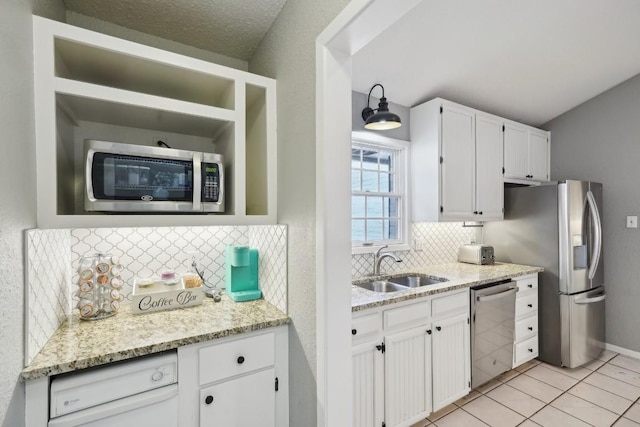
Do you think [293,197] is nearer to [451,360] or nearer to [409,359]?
[409,359]

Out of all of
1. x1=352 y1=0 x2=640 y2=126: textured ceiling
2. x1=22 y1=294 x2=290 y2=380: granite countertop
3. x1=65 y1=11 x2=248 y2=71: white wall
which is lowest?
x1=22 y1=294 x2=290 y2=380: granite countertop

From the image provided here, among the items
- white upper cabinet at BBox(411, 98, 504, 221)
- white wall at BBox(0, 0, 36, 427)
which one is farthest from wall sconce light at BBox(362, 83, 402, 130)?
white wall at BBox(0, 0, 36, 427)

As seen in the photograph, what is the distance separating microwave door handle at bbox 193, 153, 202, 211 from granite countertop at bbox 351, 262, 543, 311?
3.30 feet

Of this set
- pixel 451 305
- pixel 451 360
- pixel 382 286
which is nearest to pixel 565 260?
pixel 451 305

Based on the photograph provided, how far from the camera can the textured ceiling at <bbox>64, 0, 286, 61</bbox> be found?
4.88 feet

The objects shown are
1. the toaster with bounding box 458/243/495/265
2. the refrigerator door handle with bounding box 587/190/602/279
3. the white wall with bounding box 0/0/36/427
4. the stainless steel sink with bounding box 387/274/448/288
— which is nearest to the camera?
the white wall with bounding box 0/0/36/427

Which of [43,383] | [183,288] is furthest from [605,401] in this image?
[43,383]

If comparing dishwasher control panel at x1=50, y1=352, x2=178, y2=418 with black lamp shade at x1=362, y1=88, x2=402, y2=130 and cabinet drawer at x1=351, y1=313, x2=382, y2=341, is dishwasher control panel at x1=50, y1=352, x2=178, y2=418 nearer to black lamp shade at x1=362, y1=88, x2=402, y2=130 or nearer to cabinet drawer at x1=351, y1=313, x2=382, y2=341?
cabinet drawer at x1=351, y1=313, x2=382, y2=341

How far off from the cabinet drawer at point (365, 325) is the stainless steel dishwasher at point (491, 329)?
94cm

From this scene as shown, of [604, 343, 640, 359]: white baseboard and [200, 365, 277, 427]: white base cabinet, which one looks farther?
[604, 343, 640, 359]: white baseboard

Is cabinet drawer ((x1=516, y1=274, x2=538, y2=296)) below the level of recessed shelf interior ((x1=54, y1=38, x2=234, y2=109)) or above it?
below

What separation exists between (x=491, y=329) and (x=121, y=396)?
2492mm

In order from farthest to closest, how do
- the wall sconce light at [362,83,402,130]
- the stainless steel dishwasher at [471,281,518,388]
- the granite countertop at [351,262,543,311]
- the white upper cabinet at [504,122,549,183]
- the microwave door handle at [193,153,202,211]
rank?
the white upper cabinet at [504,122,549,183]
the stainless steel dishwasher at [471,281,518,388]
the wall sconce light at [362,83,402,130]
the granite countertop at [351,262,543,311]
the microwave door handle at [193,153,202,211]

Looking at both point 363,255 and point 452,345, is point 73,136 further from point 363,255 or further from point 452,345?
point 452,345
